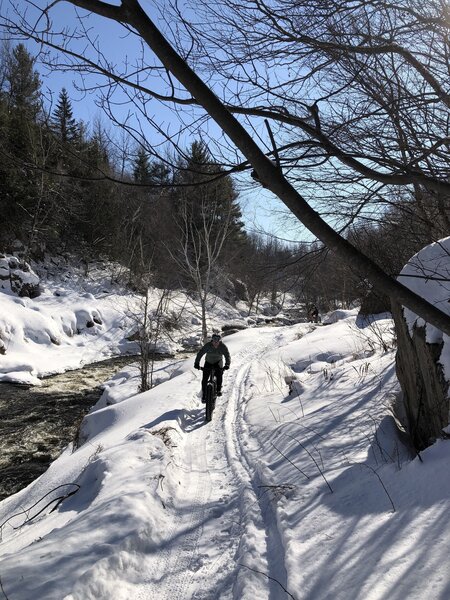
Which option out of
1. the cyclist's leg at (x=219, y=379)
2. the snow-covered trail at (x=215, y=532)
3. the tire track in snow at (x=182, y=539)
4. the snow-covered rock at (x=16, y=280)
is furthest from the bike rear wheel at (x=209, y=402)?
the snow-covered rock at (x=16, y=280)

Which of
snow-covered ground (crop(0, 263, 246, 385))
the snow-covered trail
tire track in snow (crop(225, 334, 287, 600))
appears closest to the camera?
tire track in snow (crop(225, 334, 287, 600))

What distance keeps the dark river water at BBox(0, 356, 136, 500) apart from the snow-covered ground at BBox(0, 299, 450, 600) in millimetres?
1281

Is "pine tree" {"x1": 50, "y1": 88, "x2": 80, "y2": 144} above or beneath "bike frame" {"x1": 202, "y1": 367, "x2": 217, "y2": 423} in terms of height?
above

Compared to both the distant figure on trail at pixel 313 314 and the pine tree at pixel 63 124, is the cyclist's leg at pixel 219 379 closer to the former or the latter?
the pine tree at pixel 63 124

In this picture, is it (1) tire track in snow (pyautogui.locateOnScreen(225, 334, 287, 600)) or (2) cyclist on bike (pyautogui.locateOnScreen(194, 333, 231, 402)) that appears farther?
(2) cyclist on bike (pyautogui.locateOnScreen(194, 333, 231, 402))

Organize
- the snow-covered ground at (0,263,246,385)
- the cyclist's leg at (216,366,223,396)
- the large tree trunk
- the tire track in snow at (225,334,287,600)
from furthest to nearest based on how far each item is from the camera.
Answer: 1. the snow-covered ground at (0,263,246,385)
2. the cyclist's leg at (216,366,223,396)
3. the large tree trunk
4. the tire track in snow at (225,334,287,600)

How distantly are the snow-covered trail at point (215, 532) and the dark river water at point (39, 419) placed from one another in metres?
3.50

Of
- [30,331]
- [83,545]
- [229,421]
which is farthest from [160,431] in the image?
[30,331]

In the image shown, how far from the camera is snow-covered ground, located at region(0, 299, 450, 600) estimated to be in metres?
2.60

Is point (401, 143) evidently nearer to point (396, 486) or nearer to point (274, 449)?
point (396, 486)

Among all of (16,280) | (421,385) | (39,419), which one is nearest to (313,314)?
(16,280)

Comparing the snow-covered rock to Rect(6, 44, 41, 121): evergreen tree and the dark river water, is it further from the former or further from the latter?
Rect(6, 44, 41, 121): evergreen tree

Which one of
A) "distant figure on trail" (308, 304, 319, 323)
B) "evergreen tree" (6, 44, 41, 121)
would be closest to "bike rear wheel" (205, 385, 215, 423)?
"evergreen tree" (6, 44, 41, 121)

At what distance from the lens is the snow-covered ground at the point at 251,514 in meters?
2.60
